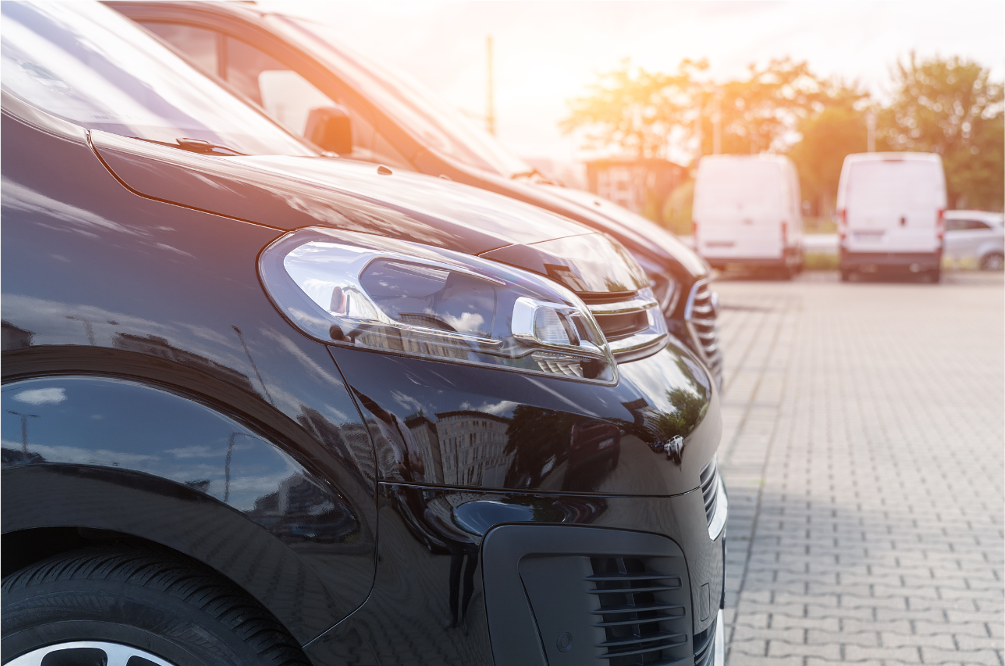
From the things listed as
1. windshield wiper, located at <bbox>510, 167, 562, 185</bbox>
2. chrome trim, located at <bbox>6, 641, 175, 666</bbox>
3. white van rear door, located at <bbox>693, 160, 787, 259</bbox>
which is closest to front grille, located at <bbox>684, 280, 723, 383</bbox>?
windshield wiper, located at <bbox>510, 167, 562, 185</bbox>

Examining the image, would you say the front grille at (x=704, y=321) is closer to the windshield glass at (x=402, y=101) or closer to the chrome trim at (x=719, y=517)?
the windshield glass at (x=402, y=101)

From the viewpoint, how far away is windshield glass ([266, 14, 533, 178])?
4.80 metres

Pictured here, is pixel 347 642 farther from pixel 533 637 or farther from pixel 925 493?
pixel 925 493

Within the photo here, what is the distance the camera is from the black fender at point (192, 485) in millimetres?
1511

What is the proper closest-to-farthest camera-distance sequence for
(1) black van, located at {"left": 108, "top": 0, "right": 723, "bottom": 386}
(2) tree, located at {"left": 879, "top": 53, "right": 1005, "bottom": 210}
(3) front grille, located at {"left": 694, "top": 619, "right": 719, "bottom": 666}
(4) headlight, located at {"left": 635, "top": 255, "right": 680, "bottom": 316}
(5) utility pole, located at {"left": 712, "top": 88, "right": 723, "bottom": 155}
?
(3) front grille, located at {"left": 694, "top": 619, "right": 719, "bottom": 666} < (4) headlight, located at {"left": 635, "top": 255, "right": 680, "bottom": 316} < (1) black van, located at {"left": 108, "top": 0, "right": 723, "bottom": 386} < (2) tree, located at {"left": 879, "top": 53, "right": 1005, "bottom": 210} < (5) utility pole, located at {"left": 712, "top": 88, "right": 723, "bottom": 155}

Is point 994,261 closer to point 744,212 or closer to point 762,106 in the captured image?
point 744,212

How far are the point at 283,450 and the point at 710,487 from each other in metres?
0.88

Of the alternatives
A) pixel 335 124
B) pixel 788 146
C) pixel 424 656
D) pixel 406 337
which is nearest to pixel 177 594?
pixel 424 656

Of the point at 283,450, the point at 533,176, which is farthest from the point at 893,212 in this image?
the point at 283,450

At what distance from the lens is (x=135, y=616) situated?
61.1 inches

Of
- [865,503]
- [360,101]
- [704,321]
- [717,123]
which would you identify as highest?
[717,123]

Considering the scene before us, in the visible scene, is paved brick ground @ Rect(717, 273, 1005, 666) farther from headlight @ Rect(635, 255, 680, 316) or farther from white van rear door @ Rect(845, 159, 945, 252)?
white van rear door @ Rect(845, 159, 945, 252)

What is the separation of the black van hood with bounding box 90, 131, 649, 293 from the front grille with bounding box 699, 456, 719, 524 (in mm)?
429

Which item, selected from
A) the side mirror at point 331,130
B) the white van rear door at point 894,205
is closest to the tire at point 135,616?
the side mirror at point 331,130
